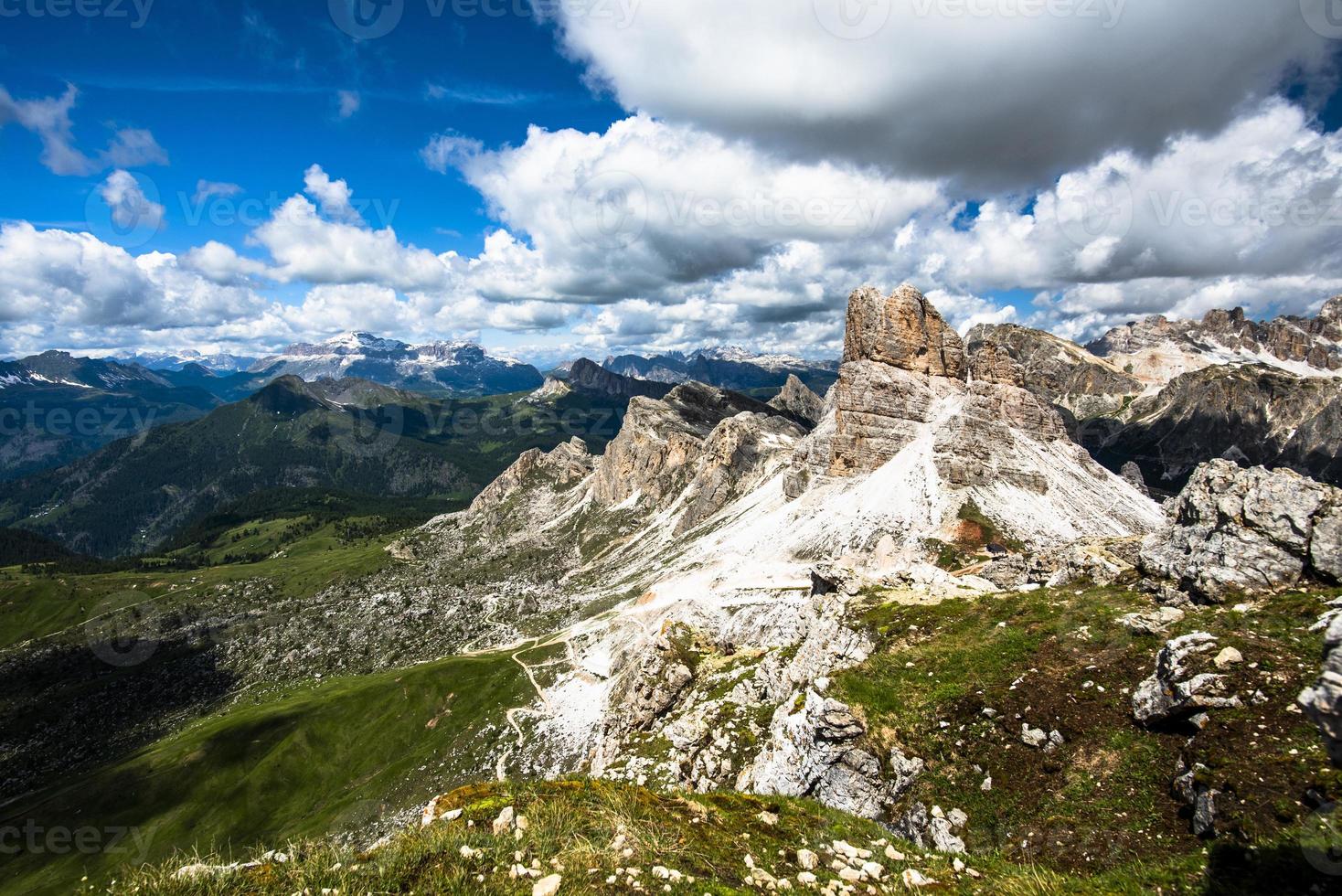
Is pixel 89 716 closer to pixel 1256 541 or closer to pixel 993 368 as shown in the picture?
pixel 1256 541

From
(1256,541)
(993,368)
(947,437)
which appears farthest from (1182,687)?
(993,368)

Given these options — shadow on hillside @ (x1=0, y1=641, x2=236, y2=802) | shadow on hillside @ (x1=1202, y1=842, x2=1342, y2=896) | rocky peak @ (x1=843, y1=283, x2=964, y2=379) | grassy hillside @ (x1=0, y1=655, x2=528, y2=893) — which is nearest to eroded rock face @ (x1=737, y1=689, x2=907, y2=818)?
shadow on hillside @ (x1=1202, y1=842, x2=1342, y2=896)

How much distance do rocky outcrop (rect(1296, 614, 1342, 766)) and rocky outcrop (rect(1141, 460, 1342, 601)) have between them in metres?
21.5

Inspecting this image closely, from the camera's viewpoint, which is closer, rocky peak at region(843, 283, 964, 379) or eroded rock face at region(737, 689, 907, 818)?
eroded rock face at region(737, 689, 907, 818)

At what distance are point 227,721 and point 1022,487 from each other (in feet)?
659

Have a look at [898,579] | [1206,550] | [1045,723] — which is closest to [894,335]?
[898,579]

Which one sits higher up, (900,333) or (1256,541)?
(900,333)

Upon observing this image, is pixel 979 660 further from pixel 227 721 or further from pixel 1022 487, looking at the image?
pixel 227 721

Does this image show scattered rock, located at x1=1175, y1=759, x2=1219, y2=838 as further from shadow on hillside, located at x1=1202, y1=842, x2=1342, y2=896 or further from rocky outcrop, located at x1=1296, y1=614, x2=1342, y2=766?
rocky outcrop, located at x1=1296, y1=614, x2=1342, y2=766

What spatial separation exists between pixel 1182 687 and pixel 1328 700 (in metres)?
10.6

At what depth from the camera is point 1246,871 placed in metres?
11.8

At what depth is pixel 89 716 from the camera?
574ft

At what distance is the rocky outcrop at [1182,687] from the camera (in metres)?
17.4

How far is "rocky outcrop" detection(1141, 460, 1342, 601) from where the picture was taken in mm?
25500
